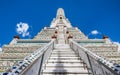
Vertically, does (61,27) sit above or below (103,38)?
above

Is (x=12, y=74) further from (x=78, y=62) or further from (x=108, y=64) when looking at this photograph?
(x=78, y=62)

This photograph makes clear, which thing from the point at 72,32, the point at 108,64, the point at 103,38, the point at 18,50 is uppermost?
the point at 72,32

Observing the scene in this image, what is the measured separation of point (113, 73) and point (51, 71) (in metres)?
2.46

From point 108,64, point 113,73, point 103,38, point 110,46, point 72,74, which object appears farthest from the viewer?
point 103,38

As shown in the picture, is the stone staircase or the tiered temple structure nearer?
the tiered temple structure

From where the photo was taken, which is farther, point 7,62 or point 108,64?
point 7,62

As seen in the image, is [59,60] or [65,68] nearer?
[65,68]

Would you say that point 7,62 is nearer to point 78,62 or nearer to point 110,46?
point 78,62

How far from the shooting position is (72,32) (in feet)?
60.0

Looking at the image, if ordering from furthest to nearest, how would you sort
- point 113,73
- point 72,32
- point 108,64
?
point 72,32 → point 108,64 → point 113,73

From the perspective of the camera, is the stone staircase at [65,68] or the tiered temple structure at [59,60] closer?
the tiered temple structure at [59,60]

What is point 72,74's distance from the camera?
4.51 metres

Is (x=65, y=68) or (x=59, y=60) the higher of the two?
(x=59, y=60)

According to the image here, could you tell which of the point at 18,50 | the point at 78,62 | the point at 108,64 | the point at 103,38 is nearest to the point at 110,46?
the point at 103,38
